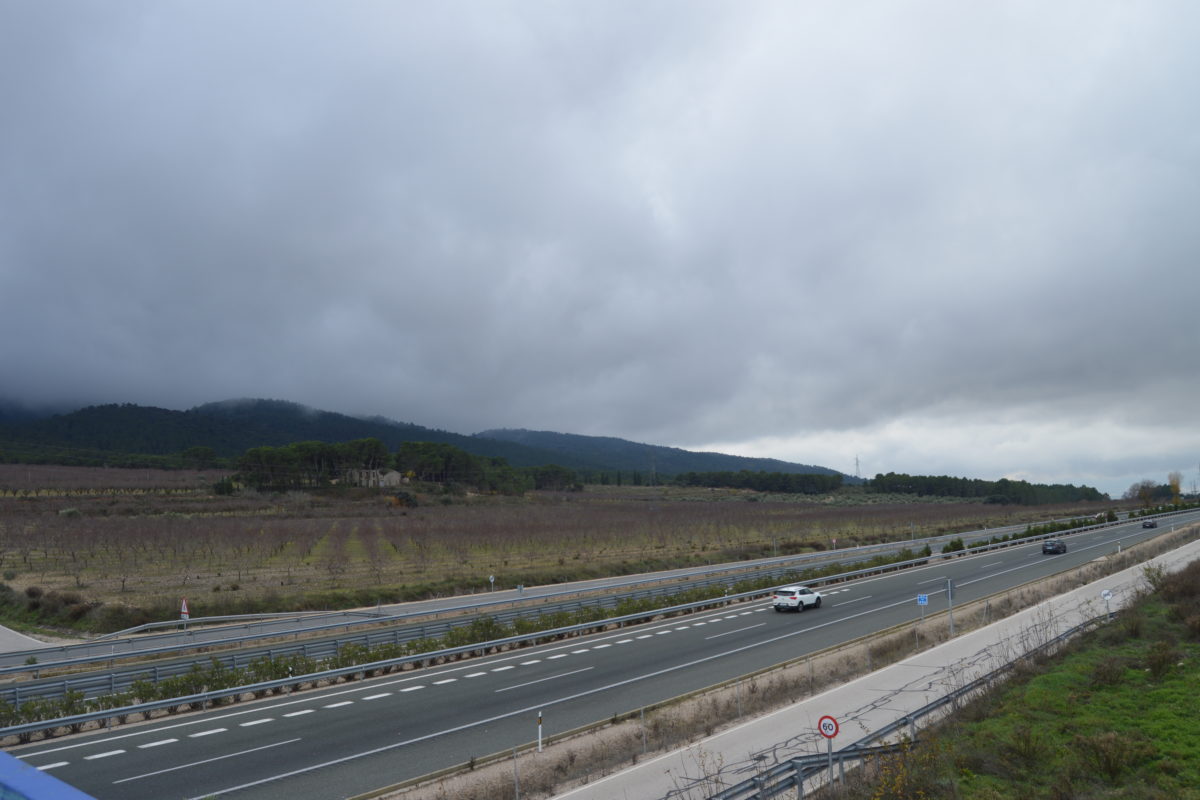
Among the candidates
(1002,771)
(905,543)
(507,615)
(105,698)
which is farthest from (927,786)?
(905,543)

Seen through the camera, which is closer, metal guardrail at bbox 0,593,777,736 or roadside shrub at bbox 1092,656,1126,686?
metal guardrail at bbox 0,593,777,736

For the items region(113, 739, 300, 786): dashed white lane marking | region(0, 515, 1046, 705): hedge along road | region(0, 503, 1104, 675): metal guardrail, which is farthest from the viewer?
region(0, 503, 1104, 675): metal guardrail

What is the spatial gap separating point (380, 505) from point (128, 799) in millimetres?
109837

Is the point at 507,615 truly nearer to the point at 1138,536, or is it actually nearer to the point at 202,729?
the point at 202,729

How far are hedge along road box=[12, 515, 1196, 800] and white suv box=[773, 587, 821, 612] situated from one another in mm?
2245

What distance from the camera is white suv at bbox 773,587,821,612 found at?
38094 millimetres

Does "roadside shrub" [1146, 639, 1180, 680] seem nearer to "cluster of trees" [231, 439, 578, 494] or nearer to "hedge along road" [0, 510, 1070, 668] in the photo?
"hedge along road" [0, 510, 1070, 668]

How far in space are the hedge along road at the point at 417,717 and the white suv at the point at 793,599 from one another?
224cm

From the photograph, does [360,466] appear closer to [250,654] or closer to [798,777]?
[250,654]

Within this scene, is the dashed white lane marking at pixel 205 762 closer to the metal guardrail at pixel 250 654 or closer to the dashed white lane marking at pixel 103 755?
the dashed white lane marking at pixel 103 755

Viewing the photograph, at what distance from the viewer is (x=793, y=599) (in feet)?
→ 125

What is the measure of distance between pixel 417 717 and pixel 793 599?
2396cm

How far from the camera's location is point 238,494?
120 meters

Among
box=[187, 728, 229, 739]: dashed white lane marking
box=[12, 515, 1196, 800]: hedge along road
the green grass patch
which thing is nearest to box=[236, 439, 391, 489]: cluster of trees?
box=[12, 515, 1196, 800]: hedge along road
